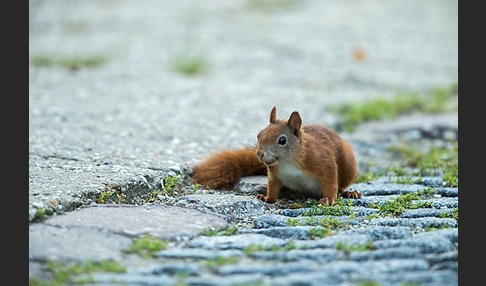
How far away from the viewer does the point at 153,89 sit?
7.88 metres

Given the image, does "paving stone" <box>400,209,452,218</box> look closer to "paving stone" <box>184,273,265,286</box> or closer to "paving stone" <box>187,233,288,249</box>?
"paving stone" <box>187,233,288,249</box>

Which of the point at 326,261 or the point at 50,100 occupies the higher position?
the point at 50,100

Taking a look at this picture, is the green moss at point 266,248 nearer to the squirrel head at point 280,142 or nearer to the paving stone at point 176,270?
the paving stone at point 176,270

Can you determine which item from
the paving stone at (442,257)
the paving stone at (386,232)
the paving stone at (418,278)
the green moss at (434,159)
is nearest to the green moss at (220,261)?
the paving stone at (418,278)

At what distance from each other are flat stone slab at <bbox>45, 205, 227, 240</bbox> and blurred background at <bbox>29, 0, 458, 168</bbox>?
39.9 inches

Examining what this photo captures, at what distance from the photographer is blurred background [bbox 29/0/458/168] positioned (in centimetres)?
588

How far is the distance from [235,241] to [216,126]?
3088 millimetres

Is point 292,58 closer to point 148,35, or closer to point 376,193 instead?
point 148,35

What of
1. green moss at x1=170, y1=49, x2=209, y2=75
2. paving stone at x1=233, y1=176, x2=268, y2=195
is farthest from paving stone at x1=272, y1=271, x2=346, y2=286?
green moss at x1=170, y1=49, x2=209, y2=75

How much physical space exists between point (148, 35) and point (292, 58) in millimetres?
2767

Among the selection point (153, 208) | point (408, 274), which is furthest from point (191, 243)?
point (408, 274)

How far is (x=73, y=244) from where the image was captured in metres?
3.01

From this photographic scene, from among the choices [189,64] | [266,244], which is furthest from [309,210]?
[189,64]

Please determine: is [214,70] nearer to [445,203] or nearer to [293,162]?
[293,162]
